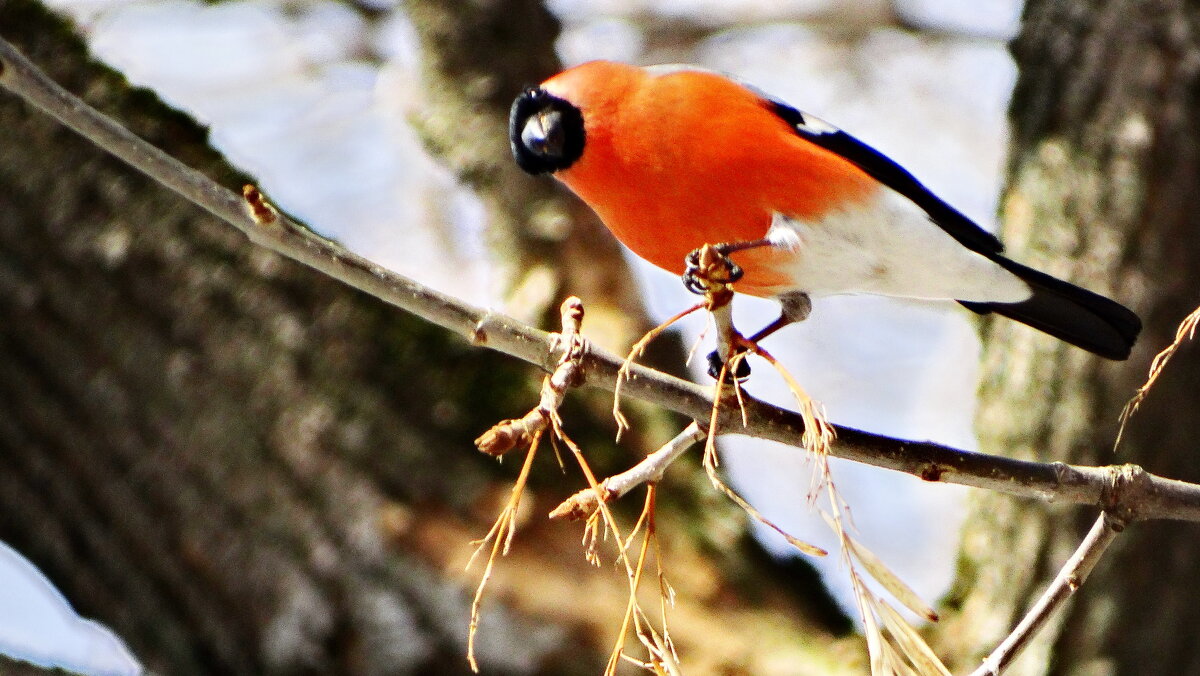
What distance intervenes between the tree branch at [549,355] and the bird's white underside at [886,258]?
0.58m

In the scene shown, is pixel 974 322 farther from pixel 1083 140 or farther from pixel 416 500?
pixel 416 500

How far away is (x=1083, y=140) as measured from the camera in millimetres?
2492

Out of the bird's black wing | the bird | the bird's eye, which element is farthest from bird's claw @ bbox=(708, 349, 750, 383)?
the bird's black wing

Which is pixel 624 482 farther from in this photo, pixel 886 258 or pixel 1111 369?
pixel 1111 369

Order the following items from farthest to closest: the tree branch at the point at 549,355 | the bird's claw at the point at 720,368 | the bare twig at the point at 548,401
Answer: the bird's claw at the point at 720,368, the bare twig at the point at 548,401, the tree branch at the point at 549,355

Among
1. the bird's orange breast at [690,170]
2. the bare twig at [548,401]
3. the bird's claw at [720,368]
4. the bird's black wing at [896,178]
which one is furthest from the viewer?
the bird's black wing at [896,178]

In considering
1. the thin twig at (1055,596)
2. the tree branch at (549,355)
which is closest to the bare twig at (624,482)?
the tree branch at (549,355)

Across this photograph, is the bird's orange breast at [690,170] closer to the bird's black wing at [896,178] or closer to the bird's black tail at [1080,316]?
the bird's black wing at [896,178]

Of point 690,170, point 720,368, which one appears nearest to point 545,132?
point 690,170

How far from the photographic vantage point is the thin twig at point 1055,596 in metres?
1.22

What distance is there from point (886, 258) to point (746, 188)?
40 cm

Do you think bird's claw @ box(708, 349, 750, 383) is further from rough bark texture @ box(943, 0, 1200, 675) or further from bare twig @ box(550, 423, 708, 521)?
rough bark texture @ box(943, 0, 1200, 675)

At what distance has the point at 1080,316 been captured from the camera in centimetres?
225

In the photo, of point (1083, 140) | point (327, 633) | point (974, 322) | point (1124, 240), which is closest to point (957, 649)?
point (974, 322)
